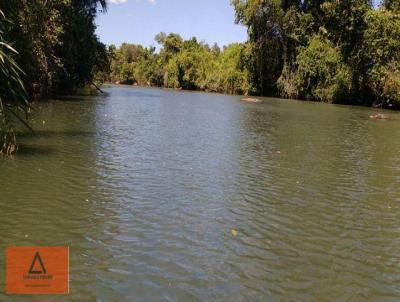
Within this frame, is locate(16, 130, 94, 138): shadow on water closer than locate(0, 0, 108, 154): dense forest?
Yes

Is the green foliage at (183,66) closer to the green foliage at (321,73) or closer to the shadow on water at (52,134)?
the green foliage at (321,73)

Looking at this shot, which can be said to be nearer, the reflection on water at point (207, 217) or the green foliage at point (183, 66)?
the reflection on water at point (207, 217)

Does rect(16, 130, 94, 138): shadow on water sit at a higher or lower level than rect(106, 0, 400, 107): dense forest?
lower

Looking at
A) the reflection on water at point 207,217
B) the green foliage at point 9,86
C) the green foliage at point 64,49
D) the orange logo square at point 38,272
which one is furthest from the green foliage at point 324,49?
the orange logo square at point 38,272

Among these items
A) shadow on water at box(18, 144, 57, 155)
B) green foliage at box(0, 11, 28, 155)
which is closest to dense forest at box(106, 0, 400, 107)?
shadow on water at box(18, 144, 57, 155)

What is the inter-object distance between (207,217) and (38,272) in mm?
5111

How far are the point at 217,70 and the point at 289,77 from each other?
21.8 metres

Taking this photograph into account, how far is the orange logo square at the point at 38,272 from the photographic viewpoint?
5.57 metres

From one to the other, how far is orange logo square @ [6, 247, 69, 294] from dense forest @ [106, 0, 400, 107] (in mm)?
48616

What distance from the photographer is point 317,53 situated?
206 ft

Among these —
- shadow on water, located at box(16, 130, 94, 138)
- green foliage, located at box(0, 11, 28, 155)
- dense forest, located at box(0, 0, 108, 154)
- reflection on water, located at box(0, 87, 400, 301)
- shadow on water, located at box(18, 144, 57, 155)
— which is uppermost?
dense forest, located at box(0, 0, 108, 154)

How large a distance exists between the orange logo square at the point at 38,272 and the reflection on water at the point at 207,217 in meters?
0.22

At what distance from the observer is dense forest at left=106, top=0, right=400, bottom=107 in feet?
176

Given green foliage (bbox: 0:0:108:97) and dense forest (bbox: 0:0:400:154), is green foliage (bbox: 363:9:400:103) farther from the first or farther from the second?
green foliage (bbox: 0:0:108:97)
